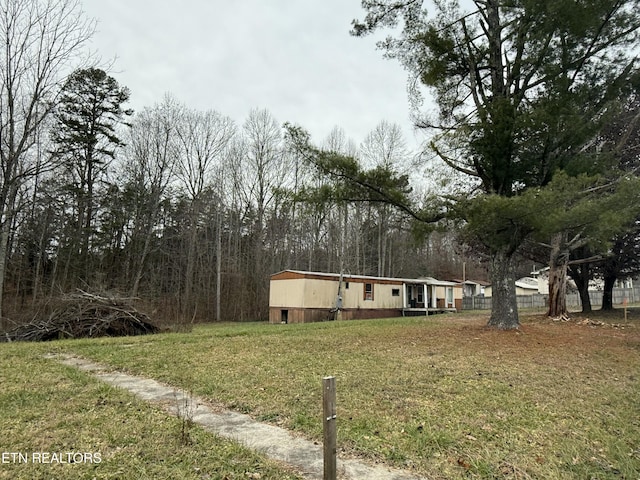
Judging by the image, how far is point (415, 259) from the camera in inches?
1326

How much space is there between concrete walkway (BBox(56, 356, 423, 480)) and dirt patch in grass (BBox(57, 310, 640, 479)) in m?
0.17

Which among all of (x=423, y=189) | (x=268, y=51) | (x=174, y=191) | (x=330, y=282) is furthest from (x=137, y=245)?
(x=423, y=189)

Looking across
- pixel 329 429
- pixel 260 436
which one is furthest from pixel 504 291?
pixel 329 429

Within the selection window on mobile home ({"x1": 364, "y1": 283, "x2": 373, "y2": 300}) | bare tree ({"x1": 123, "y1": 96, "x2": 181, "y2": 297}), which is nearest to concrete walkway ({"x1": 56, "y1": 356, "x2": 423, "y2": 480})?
window on mobile home ({"x1": 364, "y1": 283, "x2": 373, "y2": 300})

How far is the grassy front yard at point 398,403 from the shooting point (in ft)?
10.1

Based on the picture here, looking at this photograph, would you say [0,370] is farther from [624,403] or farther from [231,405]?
[624,403]

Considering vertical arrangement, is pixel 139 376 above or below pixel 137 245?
below

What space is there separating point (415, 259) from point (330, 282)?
49.6ft

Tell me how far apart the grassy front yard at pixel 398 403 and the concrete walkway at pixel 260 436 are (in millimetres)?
165

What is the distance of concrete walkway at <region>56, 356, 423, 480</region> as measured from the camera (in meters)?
2.79

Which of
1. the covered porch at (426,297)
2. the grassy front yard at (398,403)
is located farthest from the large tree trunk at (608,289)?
the grassy front yard at (398,403)

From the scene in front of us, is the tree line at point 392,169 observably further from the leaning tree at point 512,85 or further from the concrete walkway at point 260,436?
the concrete walkway at point 260,436

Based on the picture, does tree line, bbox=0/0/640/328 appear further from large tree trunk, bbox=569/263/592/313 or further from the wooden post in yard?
the wooden post in yard

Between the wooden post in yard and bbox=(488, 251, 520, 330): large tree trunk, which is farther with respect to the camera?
bbox=(488, 251, 520, 330): large tree trunk
